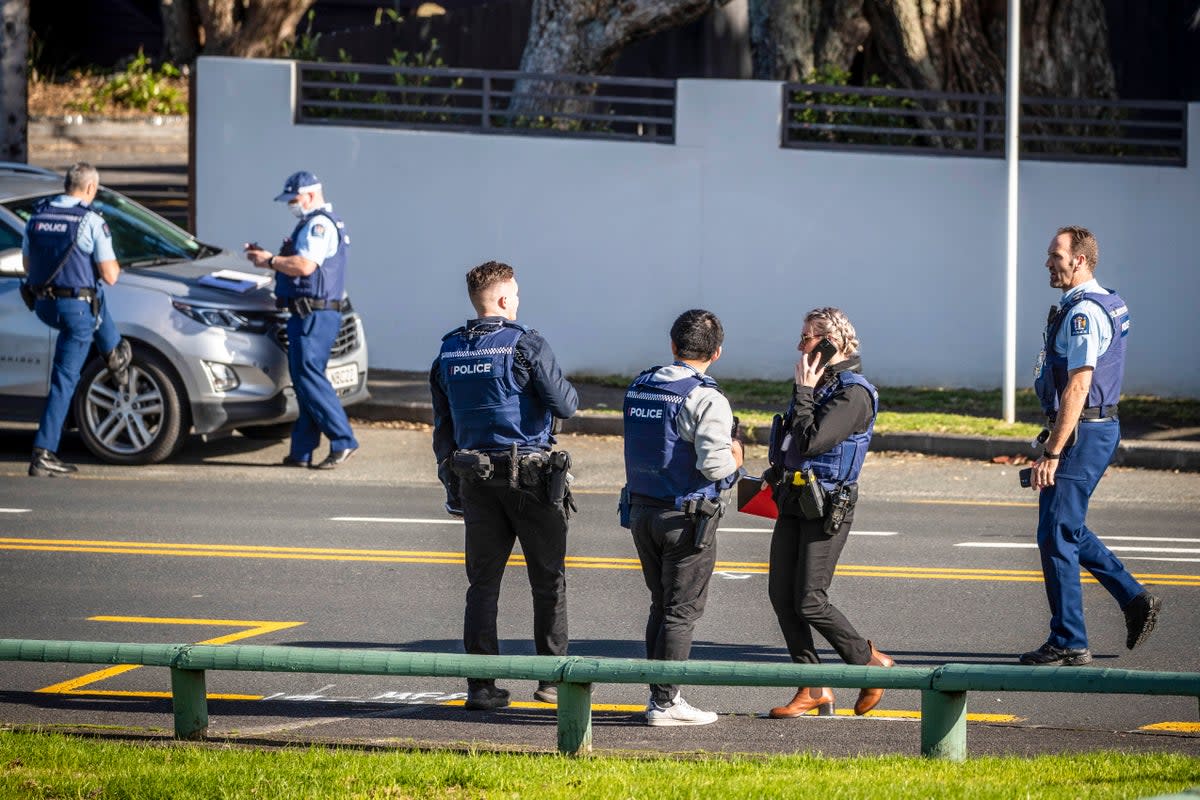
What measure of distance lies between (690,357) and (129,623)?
3212 mm

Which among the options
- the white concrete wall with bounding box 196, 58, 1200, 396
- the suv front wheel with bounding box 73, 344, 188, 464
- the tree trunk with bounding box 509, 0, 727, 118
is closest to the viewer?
the suv front wheel with bounding box 73, 344, 188, 464

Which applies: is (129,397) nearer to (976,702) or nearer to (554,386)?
(554,386)

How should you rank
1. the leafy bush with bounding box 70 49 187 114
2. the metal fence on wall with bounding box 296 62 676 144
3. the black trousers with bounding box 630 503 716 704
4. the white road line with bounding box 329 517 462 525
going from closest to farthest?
1. the black trousers with bounding box 630 503 716 704
2. the white road line with bounding box 329 517 462 525
3. the metal fence on wall with bounding box 296 62 676 144
4. the leafy bush with bounding box 70 49 187 114

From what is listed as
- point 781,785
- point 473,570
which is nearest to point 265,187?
point 473,570

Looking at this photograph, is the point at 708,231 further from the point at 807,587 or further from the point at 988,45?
the point at 807,587

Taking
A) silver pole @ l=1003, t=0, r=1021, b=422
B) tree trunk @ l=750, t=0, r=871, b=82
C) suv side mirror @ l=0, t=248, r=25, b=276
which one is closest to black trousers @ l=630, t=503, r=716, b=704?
suv side mirror @ l=0, t=248, r=25, b=276

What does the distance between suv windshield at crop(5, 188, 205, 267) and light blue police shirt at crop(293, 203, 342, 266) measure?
155cm

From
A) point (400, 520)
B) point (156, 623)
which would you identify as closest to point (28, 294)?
point (400, 520)

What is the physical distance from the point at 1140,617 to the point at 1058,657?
0.41 metres

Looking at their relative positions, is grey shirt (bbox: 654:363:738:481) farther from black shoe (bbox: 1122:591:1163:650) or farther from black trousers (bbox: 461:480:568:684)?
black shoe (bbox: 1122:591:1163:650)

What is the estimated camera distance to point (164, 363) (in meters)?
12.2

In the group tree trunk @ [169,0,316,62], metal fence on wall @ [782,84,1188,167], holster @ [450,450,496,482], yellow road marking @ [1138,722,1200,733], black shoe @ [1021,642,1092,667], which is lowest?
yellow road marking @ [1138,722,1200,733]

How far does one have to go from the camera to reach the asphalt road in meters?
6.70

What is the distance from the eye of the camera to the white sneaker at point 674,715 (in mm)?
6598
